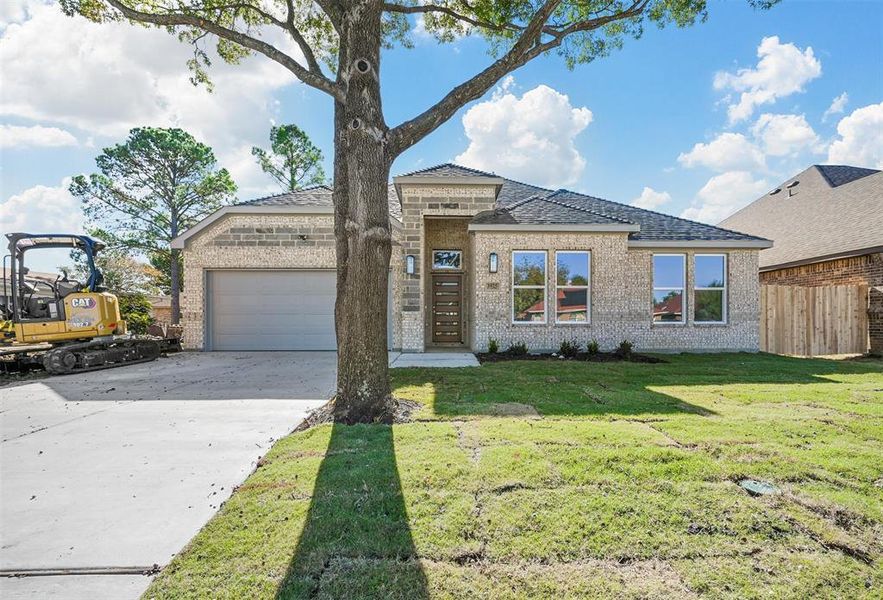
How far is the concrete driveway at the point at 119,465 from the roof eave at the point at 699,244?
29.1 feet

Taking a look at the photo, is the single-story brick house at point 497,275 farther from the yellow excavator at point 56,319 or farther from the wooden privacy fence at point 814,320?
the yellow excavator at point 56,319

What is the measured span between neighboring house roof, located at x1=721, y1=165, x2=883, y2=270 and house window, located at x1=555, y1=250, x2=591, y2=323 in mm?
7929

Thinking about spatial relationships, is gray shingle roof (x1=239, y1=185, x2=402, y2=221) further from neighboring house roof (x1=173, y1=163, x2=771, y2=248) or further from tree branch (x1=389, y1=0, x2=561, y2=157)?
tree branch (x1=389, y1=0, x2=561, y2=157)

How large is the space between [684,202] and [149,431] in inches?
861

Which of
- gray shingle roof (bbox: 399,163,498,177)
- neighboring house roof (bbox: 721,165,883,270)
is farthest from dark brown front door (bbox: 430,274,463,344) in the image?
neighboring house roof (bbox: 721,165,883,270)

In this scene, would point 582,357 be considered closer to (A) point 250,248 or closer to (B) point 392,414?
(B) point 392,414

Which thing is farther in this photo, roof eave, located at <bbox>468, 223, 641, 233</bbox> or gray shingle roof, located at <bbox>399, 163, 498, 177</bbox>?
gray shingle roof, located at <bbox>399, 163, 498, 177</bbox>

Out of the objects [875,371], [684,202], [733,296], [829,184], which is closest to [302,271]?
[733,296]

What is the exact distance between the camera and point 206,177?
74.4ft

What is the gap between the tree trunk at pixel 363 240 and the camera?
497 centimetres

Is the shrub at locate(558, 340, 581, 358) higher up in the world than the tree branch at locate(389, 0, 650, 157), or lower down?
lower down

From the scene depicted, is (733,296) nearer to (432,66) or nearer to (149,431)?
(432,66)

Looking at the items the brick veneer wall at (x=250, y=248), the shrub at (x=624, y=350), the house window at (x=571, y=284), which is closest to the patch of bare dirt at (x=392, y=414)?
the shrub at (x=624, y=350)

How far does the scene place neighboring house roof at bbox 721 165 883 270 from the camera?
1330cm
